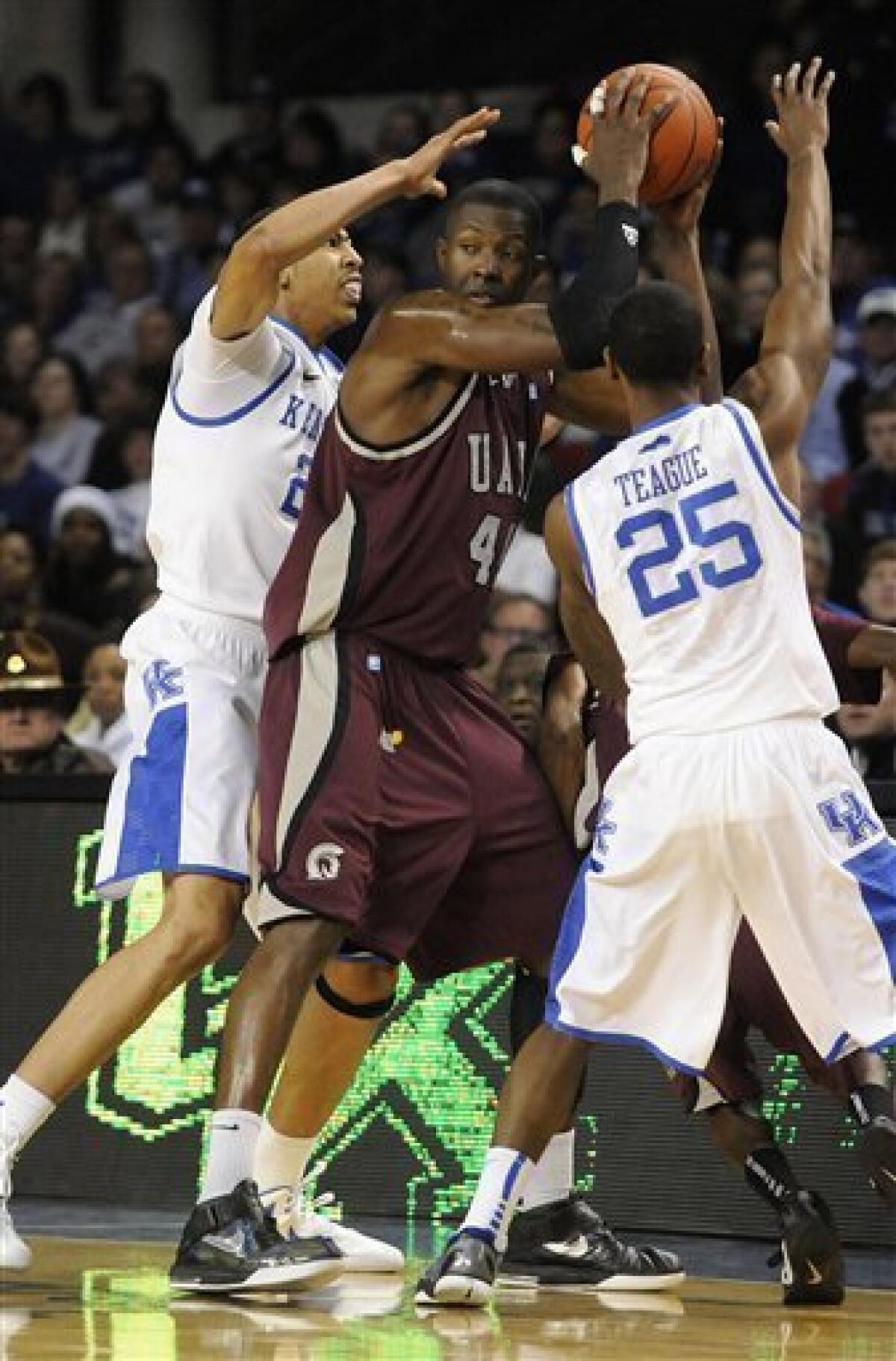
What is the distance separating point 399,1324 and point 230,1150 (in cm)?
54

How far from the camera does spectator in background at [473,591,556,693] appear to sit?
902 cm

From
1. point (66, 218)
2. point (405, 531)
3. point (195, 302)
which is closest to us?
point (405, 531)

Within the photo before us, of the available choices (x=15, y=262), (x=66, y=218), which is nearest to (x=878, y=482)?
(x=66, y=218)

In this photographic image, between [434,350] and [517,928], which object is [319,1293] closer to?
[517,928]

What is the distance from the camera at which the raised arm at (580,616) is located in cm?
550

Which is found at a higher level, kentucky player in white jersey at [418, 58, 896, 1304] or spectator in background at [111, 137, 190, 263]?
spectator in background at [111, 137, 190, 263]

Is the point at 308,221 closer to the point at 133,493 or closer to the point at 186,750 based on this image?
the point at 186,750

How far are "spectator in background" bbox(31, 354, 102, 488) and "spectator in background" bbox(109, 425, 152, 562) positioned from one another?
2.03 ft

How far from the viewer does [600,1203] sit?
6.75m

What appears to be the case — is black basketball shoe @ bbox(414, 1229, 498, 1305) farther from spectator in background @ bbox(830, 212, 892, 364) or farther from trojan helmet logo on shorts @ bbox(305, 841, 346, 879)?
spectator in background @ bbox(830, 212, 892, 364)

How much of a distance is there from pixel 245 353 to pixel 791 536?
125 centimetres

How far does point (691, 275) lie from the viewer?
5781 mm

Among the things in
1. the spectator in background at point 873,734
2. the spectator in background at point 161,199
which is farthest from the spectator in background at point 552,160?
the spectator in background at point 873,734

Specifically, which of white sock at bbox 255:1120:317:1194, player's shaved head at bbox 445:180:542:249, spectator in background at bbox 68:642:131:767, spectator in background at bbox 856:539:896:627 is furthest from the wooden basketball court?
spectator in background at bbox 68:642:131:767
